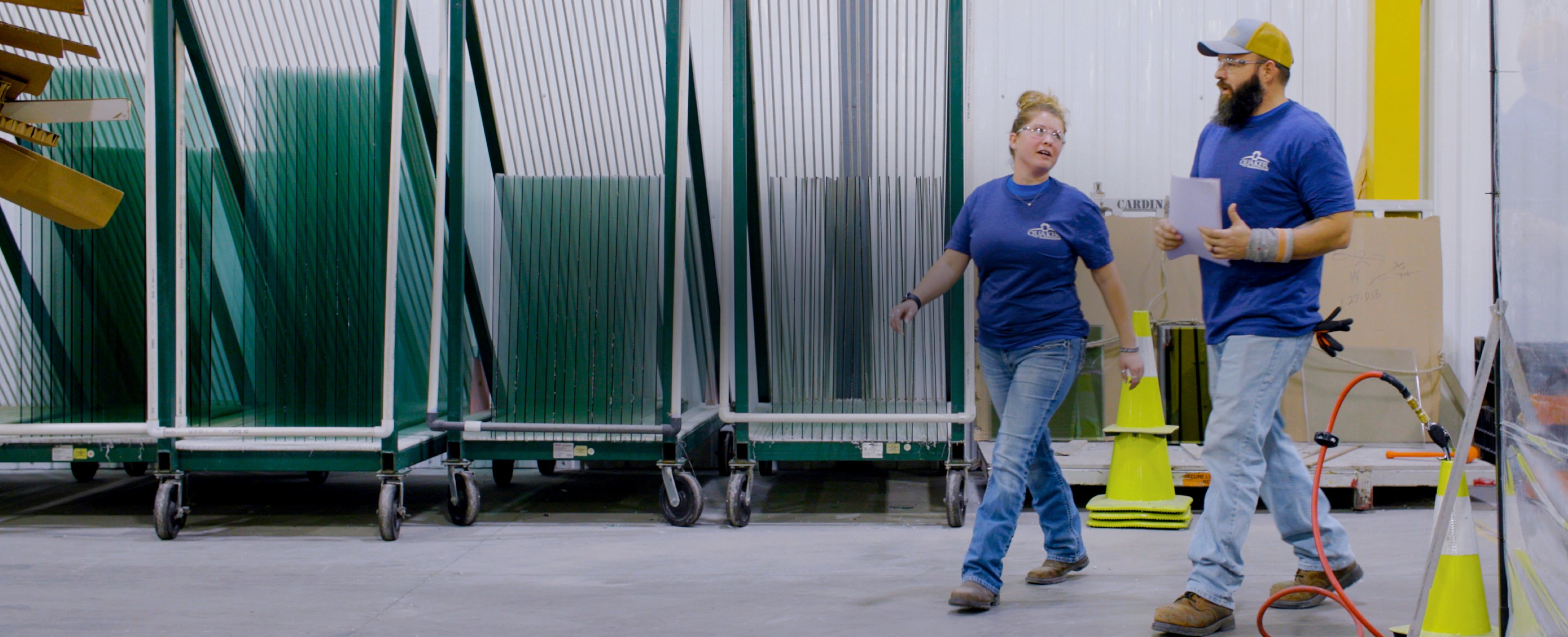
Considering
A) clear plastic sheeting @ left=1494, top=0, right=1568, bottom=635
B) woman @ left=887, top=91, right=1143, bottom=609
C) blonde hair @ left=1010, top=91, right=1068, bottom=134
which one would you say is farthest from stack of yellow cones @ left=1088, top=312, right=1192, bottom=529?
clear plastic sheeting @ left=1494, top=0, right=1568, bottom=635

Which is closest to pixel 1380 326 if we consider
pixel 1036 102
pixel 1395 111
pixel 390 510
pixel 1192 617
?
pixel 1395 111

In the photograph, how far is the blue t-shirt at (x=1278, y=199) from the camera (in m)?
2.27

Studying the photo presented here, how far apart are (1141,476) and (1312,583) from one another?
4.11 feet

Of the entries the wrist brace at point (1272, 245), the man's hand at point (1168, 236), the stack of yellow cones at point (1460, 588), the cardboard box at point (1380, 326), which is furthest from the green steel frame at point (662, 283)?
the cardboard box at point (1380, 326)

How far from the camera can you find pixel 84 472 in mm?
4879

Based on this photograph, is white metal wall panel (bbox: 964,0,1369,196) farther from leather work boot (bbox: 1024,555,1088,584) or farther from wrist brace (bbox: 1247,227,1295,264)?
wrist brace (bbox: 1247,227,1295,264)

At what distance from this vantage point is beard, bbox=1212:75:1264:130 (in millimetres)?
2354

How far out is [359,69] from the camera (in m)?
3.87

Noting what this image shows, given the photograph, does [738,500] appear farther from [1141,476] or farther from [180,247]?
[180,247]

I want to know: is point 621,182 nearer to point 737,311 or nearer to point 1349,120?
point 737,311

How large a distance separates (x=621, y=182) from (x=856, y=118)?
915mm

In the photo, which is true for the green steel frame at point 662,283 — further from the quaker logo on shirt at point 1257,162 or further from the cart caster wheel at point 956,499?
the quaker logo on shirt at point 1257,162

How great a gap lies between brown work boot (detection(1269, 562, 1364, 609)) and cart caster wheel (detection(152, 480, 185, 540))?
332cm

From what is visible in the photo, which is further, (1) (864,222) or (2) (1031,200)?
(1) (864,222)
